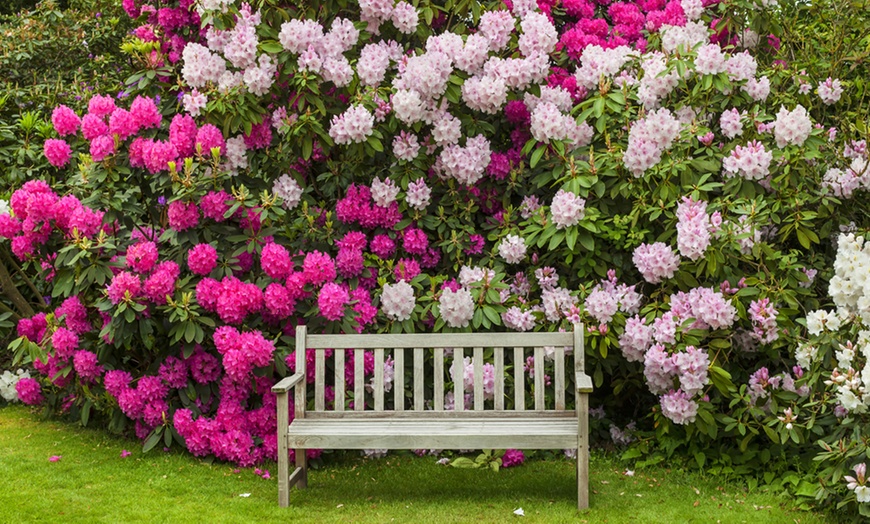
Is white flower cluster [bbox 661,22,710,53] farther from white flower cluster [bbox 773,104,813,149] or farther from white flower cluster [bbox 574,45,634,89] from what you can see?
white flower cluster [bbox 773,104,813,149]

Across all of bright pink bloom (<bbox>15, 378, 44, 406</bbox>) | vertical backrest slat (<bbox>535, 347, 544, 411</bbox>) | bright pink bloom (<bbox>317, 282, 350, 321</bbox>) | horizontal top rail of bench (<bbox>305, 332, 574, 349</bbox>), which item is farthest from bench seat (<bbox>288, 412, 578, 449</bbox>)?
bright pink bloom (<bbox>15, 378, 44, 406</bbox>)

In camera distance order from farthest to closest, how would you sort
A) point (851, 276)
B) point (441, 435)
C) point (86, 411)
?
point (86, 411) < point (441, 435) < point (851, 276)

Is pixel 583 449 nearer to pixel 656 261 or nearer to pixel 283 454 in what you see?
pixel 656 261

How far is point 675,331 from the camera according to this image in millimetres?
4867

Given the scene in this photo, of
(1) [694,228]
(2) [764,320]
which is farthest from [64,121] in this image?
(2) [764,320]

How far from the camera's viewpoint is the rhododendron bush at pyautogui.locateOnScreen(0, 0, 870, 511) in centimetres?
496

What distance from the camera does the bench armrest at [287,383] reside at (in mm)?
4398

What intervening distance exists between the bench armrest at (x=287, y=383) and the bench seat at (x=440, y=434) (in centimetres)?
20

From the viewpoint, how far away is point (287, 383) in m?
4.50

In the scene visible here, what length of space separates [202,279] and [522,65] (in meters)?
2.09

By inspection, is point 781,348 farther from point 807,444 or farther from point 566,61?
point 566,61

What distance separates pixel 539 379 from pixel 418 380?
595 mm

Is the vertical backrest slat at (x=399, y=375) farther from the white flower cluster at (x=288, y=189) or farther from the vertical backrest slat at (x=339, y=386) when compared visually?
the white flower cluster at (x=288, y=189)

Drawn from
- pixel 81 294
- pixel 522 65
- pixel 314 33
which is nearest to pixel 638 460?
pixel 522 65
